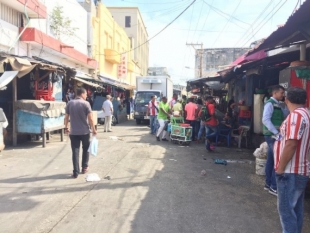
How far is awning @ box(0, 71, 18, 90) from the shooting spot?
8360 millimetres

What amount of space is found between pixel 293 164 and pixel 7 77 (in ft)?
25.7

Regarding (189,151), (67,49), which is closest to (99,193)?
(189,151)

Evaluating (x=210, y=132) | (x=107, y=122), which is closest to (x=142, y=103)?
(x=107, y=122)

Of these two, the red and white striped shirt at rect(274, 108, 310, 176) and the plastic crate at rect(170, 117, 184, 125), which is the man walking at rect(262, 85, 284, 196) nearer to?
the red and white striped shirt at rect(274, 108, 310, 176)

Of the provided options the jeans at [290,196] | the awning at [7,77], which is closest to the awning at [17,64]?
the awning at [7,77]

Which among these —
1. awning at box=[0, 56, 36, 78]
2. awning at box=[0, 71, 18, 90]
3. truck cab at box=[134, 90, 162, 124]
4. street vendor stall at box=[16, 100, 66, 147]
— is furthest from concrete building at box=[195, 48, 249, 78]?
awning at box=[0, 71, 18, 90]

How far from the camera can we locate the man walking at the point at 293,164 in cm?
313

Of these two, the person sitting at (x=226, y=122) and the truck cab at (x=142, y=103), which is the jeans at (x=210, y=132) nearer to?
the person sitting at (x=226, y=122)

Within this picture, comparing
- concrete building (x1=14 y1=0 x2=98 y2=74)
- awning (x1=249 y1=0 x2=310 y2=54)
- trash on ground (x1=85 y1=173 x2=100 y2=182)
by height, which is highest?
concrete building (x1=14 y1=0 x2=98 y2=74)

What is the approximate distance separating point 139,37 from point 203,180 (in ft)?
178

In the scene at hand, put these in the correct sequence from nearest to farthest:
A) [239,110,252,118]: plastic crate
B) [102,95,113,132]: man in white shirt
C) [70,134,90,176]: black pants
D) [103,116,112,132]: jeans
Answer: [70,134,90,176]: black pants
[239,110,252,118]: plastic crate
[102,95,113,132]: man in white shirt
[103,116,112,132]: jeans

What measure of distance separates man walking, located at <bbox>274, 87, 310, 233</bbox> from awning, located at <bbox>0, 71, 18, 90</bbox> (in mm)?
7492

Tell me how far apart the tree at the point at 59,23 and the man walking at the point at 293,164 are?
15.6m

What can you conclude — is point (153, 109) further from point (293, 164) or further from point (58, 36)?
point (293, 164)
